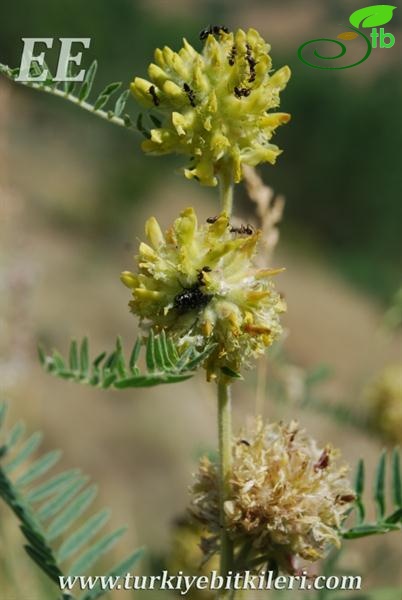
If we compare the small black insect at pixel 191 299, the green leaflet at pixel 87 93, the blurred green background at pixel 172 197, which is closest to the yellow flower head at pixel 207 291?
the small black insect at pixel 191 299

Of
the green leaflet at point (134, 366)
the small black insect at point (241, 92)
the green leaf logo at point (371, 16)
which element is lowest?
the green leaflet at point (134, 366)

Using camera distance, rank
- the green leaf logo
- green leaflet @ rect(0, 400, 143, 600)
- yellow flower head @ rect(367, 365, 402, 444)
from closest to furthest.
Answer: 1. green leaflet @ rect(0, 400, 143, 600)
2. the green leaf logo
3. yellow flower head @ rect(367, 365, 402, 444)

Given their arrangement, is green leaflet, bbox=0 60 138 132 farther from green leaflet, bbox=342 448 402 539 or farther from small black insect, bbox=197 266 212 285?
green leaflet, bbox=342 448 402 539

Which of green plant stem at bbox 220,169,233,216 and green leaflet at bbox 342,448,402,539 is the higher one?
green plant stem at bbox 220,169,233,216

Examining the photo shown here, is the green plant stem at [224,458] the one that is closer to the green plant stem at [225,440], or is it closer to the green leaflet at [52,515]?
the green plant stem at [225,440]

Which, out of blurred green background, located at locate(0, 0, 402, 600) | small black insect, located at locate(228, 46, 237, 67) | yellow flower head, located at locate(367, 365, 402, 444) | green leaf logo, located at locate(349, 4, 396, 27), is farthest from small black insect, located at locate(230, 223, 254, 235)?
blurred green background, located at locate(0, 0, 402, 600)

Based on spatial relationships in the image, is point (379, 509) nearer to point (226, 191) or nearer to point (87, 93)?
point (226, 191)
